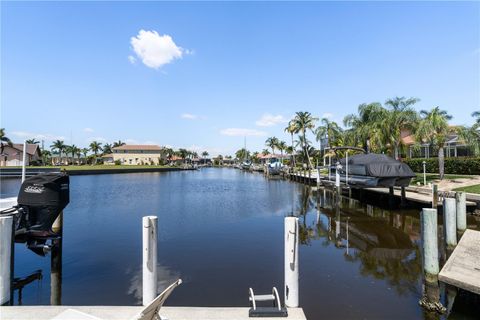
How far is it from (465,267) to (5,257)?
29.3ft

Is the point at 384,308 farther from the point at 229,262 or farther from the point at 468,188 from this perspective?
the point at 468,188

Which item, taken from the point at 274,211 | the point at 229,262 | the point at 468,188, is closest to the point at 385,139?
the point at 468,188

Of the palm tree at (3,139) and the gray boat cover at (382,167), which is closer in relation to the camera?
the gray boat cover at (382,167)

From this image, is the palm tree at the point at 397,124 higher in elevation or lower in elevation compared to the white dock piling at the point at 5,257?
higher

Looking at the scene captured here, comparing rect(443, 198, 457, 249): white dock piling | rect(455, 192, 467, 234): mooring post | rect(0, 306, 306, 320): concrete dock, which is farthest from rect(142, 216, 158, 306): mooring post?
rect(455, 192, 467, 234): mooring post

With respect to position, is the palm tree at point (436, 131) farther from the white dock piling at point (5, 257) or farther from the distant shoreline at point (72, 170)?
the distant shoreline at point (72, 170)

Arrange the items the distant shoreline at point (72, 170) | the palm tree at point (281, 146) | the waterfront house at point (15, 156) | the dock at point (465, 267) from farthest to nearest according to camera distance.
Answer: the palm tree at point (281, 146), the waterfront house at point (15, 156), the distant shoreline at point (72, 170), the dock at point (465, 267)

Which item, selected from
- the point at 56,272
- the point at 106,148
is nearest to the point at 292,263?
the point at 56,272

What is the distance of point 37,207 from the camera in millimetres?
6641

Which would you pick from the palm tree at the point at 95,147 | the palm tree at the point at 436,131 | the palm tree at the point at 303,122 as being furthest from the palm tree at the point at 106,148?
the palm tree at the point at 436,131

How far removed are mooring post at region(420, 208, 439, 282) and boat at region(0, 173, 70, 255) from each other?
832 cm

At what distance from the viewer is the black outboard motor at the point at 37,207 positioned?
654cm

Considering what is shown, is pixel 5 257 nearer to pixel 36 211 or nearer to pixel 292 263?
pixel 36 211

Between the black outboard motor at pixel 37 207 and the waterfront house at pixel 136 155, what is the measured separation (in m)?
86.7
